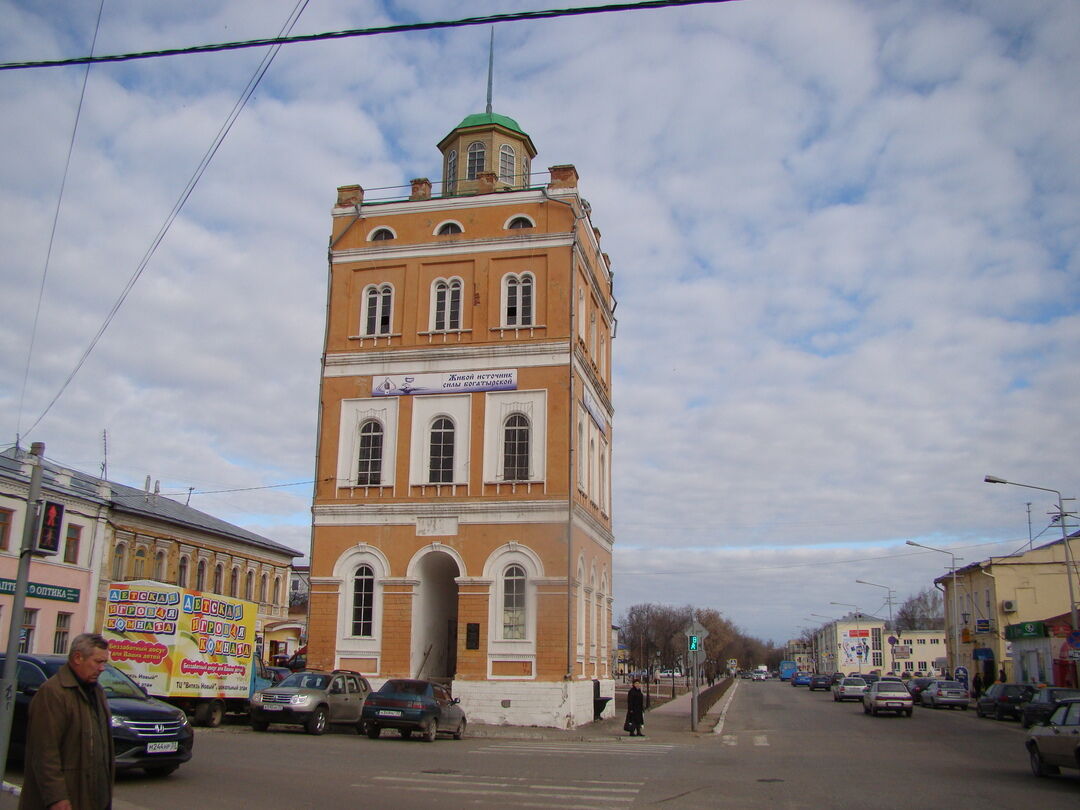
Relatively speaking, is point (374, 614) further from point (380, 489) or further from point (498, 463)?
point (498, 463)

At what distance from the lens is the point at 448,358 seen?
30484mm

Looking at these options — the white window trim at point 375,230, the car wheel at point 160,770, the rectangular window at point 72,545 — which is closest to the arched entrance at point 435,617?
the white window trim at point 375,230

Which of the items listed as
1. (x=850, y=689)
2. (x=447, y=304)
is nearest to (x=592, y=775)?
(x=447, y=304)

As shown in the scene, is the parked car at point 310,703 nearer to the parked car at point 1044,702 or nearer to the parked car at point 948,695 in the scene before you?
the parked car at point 1044,702

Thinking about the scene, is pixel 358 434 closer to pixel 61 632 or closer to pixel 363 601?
pixel 363 601

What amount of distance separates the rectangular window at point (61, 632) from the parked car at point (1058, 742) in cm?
3451

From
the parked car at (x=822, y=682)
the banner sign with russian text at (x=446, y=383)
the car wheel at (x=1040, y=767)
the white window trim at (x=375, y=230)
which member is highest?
the white window trim at (x=375, y=230)

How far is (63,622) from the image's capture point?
38.2 meters

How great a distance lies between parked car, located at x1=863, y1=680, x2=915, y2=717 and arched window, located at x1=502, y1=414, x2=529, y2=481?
694 inches

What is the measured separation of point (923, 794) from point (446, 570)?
1958 cm

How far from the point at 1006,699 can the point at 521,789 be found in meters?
31.5

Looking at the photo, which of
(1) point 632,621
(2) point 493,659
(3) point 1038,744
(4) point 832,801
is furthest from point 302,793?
(1) point 632,621

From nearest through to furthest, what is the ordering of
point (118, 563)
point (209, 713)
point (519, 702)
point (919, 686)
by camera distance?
point (209, 713) → point (519, 702) → point (118, 563) → point (919, 686)

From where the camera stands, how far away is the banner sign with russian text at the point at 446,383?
2992 centimetres
